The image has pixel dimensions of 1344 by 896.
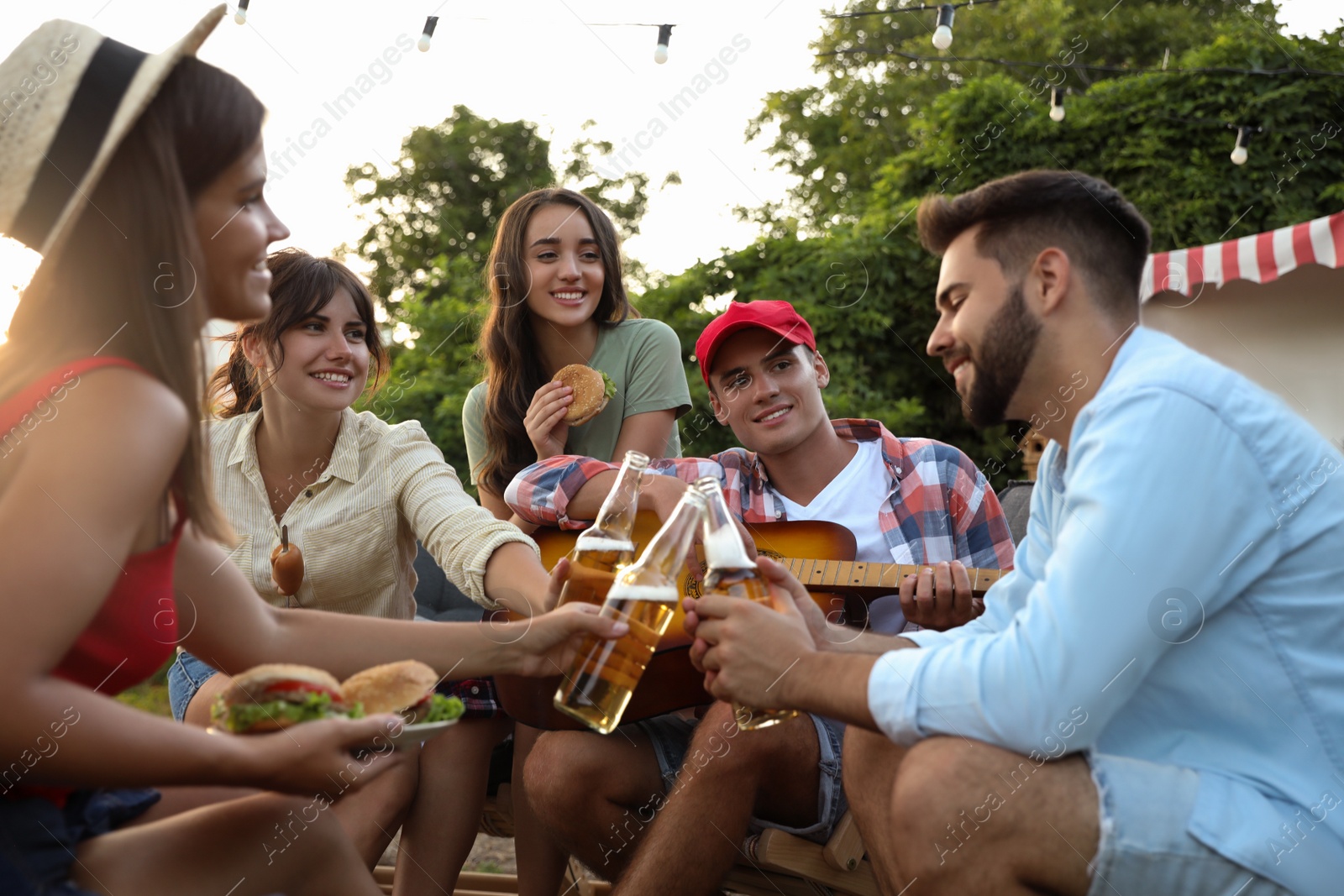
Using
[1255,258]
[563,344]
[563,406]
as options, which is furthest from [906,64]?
[563,406]

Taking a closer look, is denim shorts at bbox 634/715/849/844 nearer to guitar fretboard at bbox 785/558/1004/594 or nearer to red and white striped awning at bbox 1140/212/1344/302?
guitar fretboard at bbox 785/558/1004/594

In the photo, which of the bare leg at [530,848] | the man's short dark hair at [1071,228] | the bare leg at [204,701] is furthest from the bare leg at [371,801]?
the man's short dark hair at [1071,228]

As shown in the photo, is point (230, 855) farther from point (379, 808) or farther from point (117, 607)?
point (379, 808)

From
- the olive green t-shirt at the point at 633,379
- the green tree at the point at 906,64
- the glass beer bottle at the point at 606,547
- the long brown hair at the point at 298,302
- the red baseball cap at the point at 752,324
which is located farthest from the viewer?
the green tree at the point at 906,64

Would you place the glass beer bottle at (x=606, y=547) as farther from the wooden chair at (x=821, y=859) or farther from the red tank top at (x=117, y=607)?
the red tank top at (x=117, y=607)

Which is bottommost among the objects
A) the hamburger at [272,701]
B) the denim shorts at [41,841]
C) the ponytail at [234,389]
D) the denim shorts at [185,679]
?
the denim shorts at [185,679]

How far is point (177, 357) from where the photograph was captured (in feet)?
4.95

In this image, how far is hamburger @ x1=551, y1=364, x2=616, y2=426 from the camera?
3.63m

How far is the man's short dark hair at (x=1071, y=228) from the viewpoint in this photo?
2.18 metres

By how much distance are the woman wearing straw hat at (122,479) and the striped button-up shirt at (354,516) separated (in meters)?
1.29

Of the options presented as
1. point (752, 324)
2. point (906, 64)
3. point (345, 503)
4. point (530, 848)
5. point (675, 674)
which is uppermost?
point (906, 64)

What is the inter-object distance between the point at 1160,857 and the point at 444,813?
1.94m

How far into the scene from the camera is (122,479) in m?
1.33

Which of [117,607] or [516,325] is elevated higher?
[516,325]
